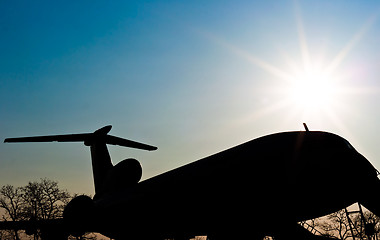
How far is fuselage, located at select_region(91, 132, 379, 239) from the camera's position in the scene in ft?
19.5

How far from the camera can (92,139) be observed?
53.5 ft

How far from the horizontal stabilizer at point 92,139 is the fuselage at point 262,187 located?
348 inches

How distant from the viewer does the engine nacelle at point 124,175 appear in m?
13.4

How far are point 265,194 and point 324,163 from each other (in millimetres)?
1497

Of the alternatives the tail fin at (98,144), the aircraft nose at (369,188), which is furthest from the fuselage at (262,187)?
the tail fin at (98,144)

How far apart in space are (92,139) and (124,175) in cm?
414

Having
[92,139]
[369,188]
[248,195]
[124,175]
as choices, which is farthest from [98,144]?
[369,188]

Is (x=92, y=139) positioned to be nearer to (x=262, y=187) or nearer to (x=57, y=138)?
(x=57, y=138)

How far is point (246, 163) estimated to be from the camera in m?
6.92

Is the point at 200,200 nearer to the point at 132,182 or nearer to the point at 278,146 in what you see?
the point at 278,146

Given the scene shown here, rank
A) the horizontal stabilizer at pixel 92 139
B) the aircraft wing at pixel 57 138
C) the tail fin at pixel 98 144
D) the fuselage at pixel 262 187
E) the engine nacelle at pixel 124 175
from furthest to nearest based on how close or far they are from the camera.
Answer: the tail fin at pixel 98 144 → the horizontal stabilizer at pixel 92 139 → the aircraft wing at pixel 57 138 → the engine nacelle at pixel 124 175 → the fuselage at pixel 262 187

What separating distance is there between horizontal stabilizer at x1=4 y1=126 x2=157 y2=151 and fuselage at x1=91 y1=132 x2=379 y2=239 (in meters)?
8.84

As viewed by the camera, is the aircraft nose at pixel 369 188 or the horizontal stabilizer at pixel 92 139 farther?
the horizontal stabilizer at pixel 92 139

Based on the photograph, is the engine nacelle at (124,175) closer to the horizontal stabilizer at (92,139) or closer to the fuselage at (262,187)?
the horizontal stabilizer at (92,139)
